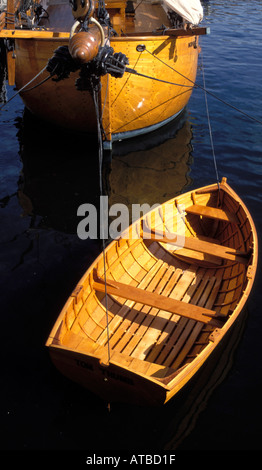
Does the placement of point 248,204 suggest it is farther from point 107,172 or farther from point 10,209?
point 10,209

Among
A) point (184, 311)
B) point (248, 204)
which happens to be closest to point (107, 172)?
point (248, 204)

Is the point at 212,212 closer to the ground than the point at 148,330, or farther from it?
farther from it

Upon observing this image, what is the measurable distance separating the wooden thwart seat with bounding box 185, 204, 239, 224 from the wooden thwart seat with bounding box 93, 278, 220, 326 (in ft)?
11.0

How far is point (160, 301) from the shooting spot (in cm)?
748

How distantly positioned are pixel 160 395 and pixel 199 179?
355 inches

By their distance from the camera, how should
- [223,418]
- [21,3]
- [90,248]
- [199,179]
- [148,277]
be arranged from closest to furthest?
[223,418], [148,277], [90,248], [199,179], [21,3]

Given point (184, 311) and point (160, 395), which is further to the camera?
point (184, 311)

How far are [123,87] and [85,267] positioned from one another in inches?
251

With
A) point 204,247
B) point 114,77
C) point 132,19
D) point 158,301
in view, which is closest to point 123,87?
point 114,77

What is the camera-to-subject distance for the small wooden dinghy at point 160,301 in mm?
5980

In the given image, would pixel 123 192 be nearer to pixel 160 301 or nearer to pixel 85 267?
pixel 85 267

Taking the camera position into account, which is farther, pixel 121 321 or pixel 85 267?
pixel 85 267

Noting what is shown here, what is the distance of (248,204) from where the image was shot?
1180cm

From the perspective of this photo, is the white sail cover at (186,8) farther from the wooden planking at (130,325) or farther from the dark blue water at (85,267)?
the wooden planking at (130,325)
